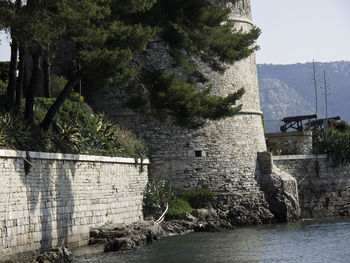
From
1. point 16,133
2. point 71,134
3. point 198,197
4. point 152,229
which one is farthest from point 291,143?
point 16,133

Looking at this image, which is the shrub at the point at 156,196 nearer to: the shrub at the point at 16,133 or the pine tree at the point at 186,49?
the pine tree at the point at 186,49

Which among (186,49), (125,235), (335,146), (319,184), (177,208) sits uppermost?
(186,49)

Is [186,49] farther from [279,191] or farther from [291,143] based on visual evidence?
[291,143]

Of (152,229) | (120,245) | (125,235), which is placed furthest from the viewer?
(152,229)

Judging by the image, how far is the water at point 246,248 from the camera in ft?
53.2

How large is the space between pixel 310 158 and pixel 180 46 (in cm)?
1133

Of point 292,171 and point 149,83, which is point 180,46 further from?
point 292,171

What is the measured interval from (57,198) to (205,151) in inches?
357

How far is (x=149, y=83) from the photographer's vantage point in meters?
19.2

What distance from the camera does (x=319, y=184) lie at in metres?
28.8

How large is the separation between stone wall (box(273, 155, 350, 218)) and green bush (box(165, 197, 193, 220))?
547 cm

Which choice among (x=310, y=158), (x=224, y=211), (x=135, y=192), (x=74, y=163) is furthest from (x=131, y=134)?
(x=310, y=158)

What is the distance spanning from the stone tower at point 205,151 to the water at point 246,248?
8.37ft

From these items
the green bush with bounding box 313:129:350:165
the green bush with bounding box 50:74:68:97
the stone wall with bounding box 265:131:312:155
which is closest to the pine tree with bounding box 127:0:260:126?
the green bush with bounding box 50:74:68:97
